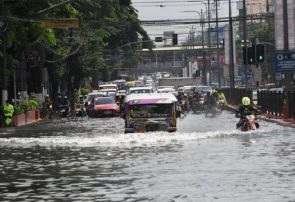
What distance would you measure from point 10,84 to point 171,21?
13.3 m

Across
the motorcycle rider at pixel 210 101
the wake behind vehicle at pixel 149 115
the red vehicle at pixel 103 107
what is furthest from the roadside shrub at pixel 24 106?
the wake behind vehicle at pixel 149 115

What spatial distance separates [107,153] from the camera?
2320cm

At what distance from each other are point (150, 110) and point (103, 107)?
28.8 m

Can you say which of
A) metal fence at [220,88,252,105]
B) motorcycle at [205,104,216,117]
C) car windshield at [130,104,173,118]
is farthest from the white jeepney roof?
metal fence at [220,88,252,105]

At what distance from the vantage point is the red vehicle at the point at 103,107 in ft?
190

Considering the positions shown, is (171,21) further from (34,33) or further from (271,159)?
(271,159)

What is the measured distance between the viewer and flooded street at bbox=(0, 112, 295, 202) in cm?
1405

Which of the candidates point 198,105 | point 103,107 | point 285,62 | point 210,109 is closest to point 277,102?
point 285,62

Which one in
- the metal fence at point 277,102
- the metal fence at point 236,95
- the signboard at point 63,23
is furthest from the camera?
the metal fence at point 236,95

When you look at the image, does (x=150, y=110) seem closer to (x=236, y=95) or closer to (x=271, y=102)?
(x=271, y=102)

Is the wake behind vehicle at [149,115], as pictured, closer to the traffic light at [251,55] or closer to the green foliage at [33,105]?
the traffic light at [251,55]

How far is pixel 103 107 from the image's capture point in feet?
191

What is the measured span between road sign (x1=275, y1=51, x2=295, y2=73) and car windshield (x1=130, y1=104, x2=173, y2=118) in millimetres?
11495

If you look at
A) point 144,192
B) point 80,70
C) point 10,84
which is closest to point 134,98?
point 144,192
